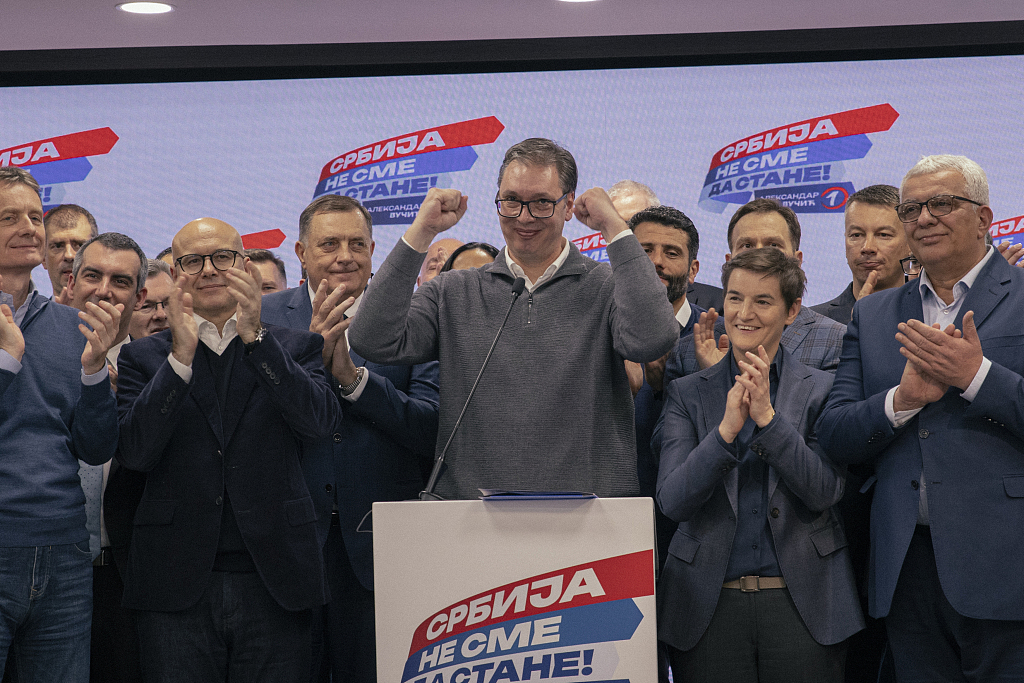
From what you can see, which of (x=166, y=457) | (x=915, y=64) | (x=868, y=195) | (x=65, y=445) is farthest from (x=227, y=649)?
(x=915, y=64)

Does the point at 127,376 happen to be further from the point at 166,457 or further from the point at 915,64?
the point at 915,64

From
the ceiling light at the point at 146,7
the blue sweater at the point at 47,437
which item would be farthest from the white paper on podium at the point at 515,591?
the ceiling light at the point at 146,7

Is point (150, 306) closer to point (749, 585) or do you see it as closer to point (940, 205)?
point (749, 585)

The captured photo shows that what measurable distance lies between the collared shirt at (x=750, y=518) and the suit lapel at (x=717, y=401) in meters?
0.02

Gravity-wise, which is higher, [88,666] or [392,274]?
[392,274]

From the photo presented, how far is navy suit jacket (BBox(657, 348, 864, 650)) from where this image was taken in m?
2.43

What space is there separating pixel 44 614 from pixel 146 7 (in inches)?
128

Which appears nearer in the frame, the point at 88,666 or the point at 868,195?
the point at 88,666

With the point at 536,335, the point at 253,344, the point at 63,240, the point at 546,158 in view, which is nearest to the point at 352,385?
the point at 253,344

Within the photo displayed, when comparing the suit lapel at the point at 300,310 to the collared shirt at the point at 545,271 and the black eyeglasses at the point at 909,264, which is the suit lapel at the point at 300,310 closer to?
the collared shirt at the point at 545,271

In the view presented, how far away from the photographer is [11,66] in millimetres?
4902

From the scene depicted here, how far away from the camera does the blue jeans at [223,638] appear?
8.08ft

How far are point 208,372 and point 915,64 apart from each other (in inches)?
147

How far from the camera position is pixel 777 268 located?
8.80 feet
